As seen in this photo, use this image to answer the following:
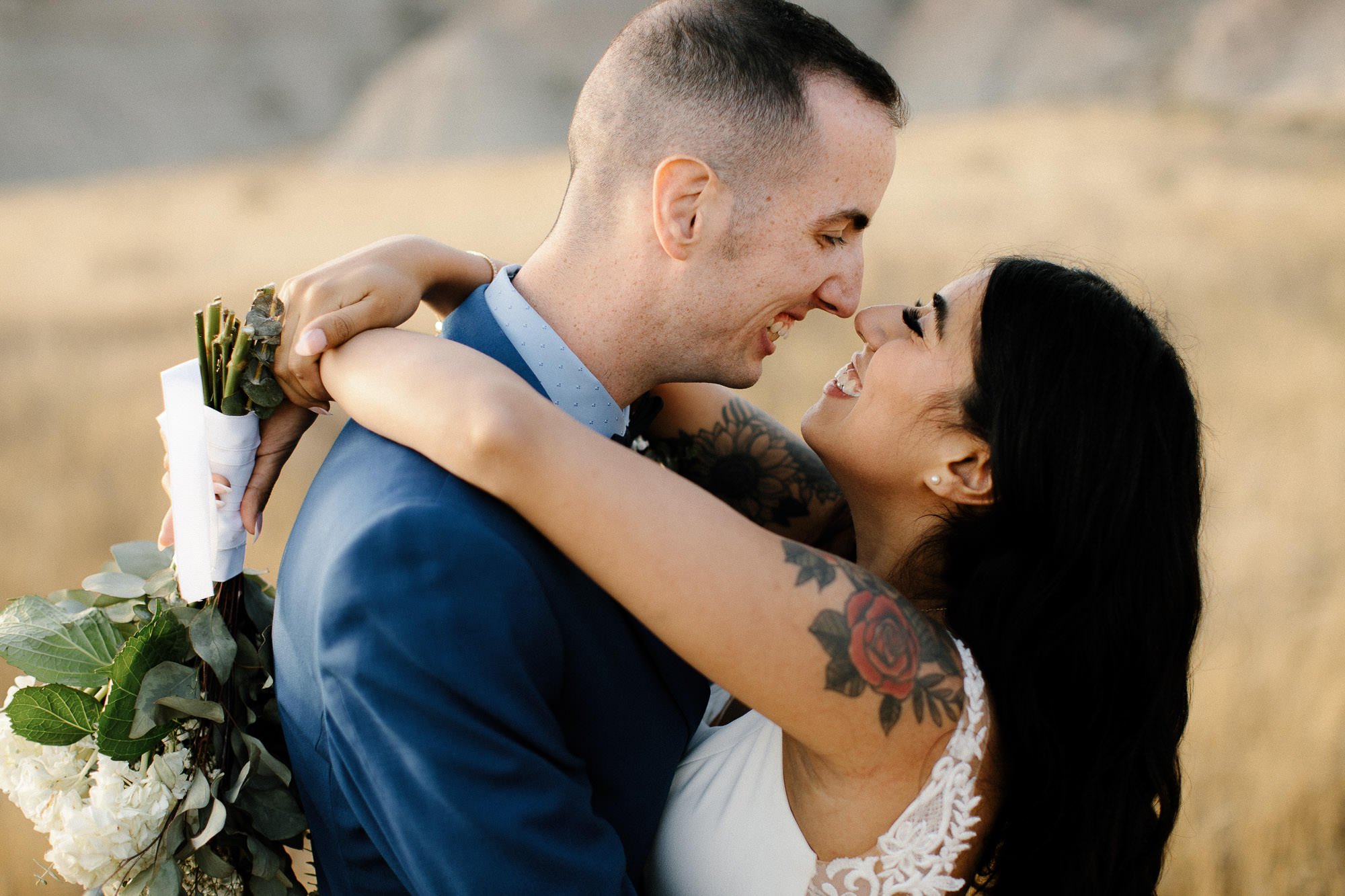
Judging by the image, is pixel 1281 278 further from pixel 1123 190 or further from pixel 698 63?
pixel 698 63

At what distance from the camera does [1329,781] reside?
5.78 meters

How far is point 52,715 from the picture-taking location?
2.32 metres

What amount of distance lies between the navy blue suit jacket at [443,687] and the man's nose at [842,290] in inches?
42.3

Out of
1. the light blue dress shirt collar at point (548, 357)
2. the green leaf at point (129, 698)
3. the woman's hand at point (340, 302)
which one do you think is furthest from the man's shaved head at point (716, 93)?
the green leaf at point (129, 698)

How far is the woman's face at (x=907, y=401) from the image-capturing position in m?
2.72

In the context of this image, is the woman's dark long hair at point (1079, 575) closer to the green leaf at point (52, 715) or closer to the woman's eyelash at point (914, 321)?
the woman's eyelash at point (914, 321)

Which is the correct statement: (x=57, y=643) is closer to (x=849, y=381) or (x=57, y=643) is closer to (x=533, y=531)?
(x=533, y=531)

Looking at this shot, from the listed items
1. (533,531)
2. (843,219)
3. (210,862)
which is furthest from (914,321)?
(210,862)

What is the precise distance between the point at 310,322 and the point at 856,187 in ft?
4.73

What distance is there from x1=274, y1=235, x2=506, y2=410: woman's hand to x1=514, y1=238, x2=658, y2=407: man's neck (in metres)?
0.29

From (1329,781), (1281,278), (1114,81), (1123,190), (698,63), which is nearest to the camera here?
(698,63)

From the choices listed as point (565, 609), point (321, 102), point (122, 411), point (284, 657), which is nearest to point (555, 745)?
point (565, 609)

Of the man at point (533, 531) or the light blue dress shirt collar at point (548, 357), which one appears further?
the light blue dress shirt collar at point (548, 357)

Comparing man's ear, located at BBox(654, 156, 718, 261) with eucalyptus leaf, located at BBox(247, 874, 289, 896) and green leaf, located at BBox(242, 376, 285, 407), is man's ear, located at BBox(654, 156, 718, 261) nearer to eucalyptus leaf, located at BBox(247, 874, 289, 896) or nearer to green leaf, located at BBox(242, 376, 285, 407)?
green leaf, located at BBox(242, 376, 285, 407)
